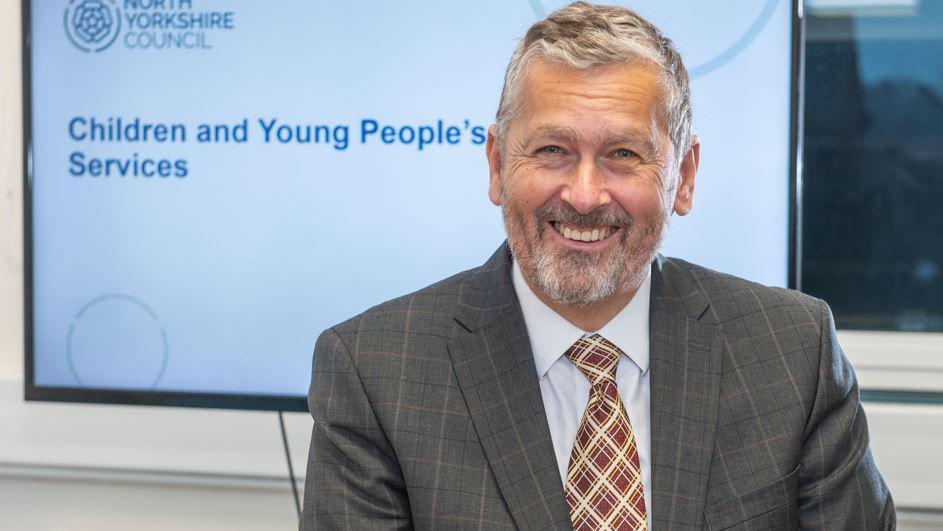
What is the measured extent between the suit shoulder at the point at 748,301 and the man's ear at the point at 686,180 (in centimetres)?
11

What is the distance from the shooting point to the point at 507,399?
5.09 ft

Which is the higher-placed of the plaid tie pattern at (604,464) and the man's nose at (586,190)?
the man's nose at (586,190)

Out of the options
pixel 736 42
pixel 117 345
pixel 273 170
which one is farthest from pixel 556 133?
pixel 117 345

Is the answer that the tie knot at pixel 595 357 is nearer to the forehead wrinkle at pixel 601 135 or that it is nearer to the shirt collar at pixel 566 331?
the shirt collar at pixel 566 331

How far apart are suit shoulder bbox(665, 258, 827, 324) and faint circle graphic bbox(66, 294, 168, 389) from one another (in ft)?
4.39

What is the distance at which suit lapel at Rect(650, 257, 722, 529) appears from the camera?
1491mm

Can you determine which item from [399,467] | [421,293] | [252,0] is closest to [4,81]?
[252,0]

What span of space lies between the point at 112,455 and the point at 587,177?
1621 mm

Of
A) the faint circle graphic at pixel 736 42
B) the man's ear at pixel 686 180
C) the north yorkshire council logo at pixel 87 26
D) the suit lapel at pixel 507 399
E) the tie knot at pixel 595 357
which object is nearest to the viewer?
the suit lapel at pixel 507 399

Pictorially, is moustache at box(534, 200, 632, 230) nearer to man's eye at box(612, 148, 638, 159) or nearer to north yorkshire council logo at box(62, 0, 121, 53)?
man's eye at box(612, 148, 638, 159)

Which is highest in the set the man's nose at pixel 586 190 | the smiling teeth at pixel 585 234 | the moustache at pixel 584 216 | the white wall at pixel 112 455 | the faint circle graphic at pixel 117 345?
the man's nose at pixel 586 190

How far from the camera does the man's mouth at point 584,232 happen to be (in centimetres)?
157

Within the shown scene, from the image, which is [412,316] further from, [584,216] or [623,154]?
[623,154]

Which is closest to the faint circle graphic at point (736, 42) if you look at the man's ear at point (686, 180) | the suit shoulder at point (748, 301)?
the man's ear at point (686, 180)
